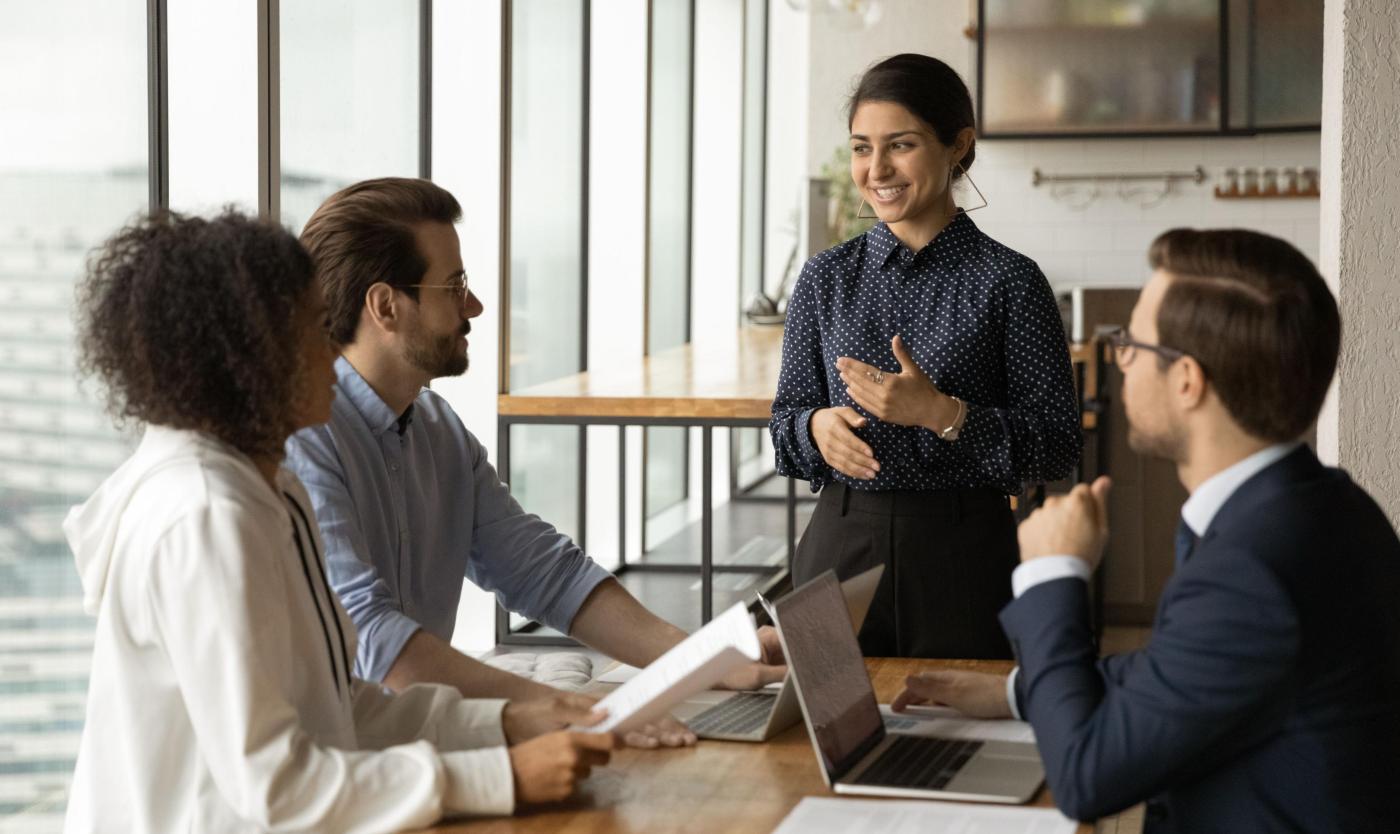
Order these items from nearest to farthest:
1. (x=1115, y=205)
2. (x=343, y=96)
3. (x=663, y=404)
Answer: (x=343, y=96), (x=663, y=404), (x=1115, y=205)

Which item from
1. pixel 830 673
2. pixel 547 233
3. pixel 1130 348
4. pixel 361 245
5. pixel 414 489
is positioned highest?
pixel 547 233

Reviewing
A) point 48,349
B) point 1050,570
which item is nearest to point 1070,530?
point 1050,570

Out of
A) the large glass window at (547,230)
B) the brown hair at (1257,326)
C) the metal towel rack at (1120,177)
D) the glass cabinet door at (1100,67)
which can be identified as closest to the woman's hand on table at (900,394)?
the brown hair at (1257,326)

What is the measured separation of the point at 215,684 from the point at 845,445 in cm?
115

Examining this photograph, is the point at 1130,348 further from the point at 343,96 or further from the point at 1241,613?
the point at 343,96

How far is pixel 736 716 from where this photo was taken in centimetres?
179

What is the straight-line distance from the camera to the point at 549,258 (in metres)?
5.69

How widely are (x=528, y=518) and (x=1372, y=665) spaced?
131 centimetres

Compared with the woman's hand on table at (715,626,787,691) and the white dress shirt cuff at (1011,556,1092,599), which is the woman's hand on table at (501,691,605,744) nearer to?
the woman's hand on table at (715,626,787,691)

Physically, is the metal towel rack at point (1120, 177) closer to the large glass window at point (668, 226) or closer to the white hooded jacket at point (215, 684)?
the large glass window at point (668, 226)

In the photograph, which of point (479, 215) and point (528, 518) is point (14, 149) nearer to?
point (528, 518)

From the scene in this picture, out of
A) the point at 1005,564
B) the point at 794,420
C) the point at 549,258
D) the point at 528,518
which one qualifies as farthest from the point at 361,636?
the point at 549,258

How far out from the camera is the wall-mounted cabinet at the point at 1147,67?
7094mm

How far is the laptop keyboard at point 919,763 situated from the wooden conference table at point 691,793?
6 cm
